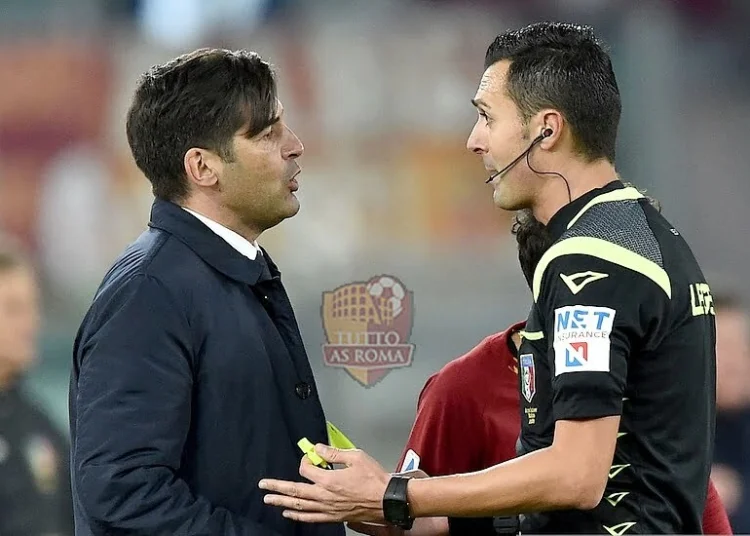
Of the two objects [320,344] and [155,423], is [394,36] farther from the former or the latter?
[155,423]

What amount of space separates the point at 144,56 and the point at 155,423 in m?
1.51

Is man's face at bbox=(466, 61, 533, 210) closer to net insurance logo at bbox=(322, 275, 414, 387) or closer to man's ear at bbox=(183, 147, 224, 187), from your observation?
man's ear at bbox=(183, 147, 224, 187)

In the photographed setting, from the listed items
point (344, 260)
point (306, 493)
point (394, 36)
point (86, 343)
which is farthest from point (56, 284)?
point (306, 493)

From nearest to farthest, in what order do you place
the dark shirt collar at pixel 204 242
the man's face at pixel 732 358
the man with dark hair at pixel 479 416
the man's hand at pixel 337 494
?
the man's hand at pixel 337 494
the dark shirt collar at pixel 204 242
the man with dark hair at pixel 479 416
the man's face at pixel 732 358

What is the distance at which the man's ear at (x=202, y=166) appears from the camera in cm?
160

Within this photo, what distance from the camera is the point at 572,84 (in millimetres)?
1492

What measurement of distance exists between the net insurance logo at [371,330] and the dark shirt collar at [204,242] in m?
1.05

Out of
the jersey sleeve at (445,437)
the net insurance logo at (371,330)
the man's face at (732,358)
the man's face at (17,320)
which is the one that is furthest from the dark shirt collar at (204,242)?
the man's face at (732,358)

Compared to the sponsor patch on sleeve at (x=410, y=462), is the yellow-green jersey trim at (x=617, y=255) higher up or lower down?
higher up

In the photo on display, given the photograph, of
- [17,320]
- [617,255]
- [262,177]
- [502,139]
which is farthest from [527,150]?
[17,320]

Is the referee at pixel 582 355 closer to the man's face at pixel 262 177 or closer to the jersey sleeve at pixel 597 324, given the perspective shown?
the jersey sleeve at pixel 597 324

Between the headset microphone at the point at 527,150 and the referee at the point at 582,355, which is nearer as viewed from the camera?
the referee at the point at 582,355

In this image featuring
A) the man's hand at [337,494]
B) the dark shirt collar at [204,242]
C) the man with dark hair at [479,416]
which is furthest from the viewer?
the man with dark hair at [479,416]

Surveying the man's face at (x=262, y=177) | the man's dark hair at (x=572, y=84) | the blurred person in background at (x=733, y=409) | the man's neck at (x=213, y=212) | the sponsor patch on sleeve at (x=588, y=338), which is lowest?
the blurred person in background at (x=733, y=409)
